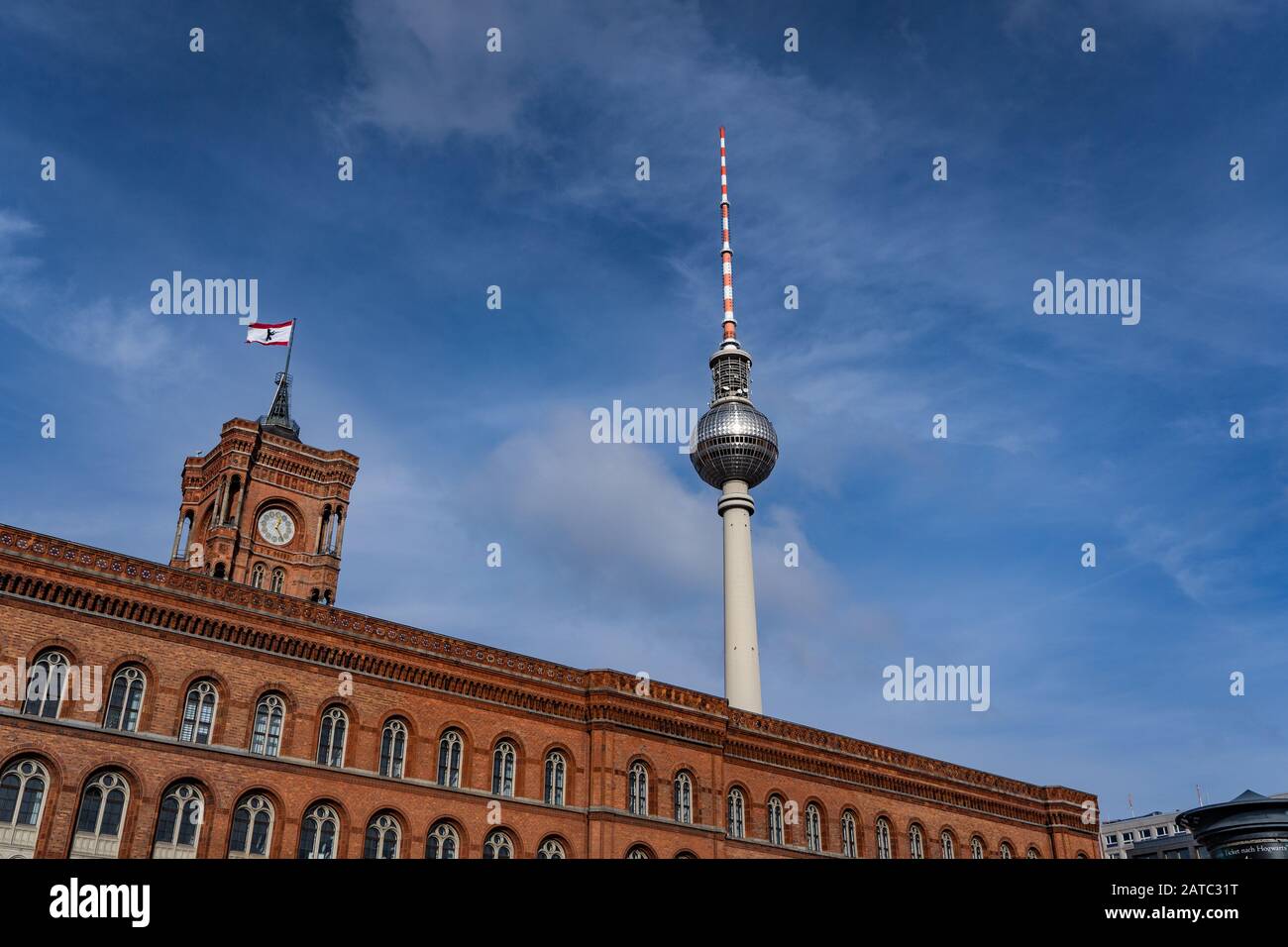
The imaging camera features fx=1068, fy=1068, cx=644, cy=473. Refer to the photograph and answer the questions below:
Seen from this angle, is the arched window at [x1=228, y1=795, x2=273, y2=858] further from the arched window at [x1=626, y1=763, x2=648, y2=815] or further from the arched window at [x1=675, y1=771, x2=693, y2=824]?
the arched window at [x1=675, y1=771, x2=693, y2=824]

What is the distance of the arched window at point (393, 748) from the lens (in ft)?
120

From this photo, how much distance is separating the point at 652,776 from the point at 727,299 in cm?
4128

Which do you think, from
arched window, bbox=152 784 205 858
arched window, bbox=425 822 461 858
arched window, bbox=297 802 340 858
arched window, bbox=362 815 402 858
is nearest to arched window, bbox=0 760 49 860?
arched window, bbox=152 784 205 858

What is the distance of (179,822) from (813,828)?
2844 centimetres

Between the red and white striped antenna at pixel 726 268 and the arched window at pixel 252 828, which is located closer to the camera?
the arched window at pixel 252 828

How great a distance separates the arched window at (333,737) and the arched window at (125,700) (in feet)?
19.3

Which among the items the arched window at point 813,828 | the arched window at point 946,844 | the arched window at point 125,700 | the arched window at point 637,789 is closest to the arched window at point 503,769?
the arched window at point 637,789

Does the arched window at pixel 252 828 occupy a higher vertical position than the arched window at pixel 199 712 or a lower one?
lower
